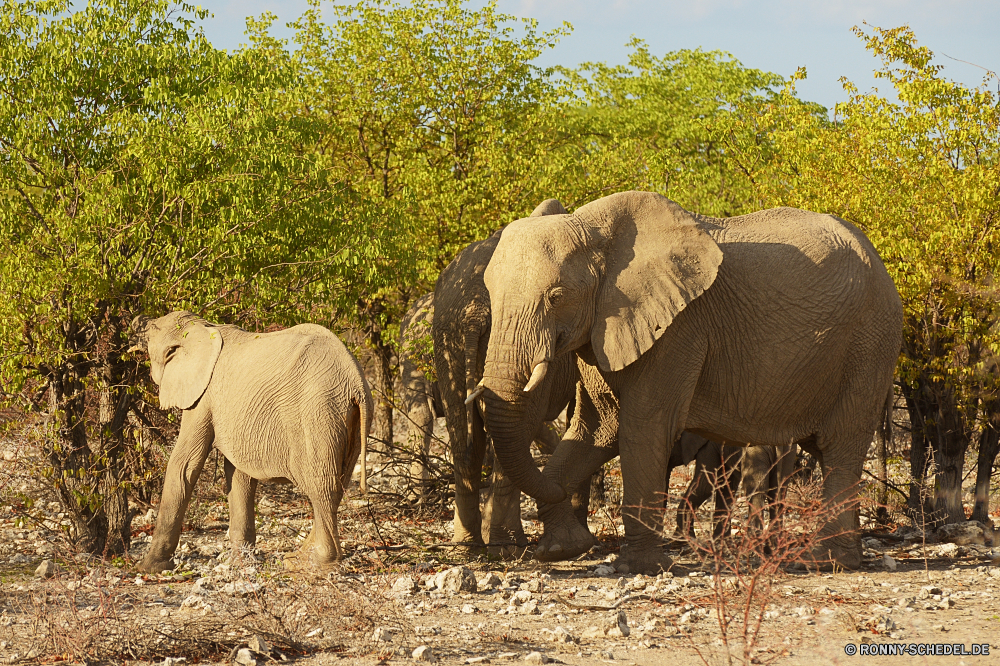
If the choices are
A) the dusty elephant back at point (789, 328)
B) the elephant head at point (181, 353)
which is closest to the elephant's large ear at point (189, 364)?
the elephant head at point (181, 353)

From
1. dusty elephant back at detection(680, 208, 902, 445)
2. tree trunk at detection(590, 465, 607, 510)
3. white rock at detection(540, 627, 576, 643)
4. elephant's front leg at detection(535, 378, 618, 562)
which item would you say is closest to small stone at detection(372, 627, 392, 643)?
white rock at detection(540, 627, 576, 643)

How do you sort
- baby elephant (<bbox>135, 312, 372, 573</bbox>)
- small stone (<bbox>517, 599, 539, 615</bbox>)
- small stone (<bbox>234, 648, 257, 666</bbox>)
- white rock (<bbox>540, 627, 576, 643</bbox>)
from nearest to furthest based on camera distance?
small stone (<bbox>234, 648, 257, 666</bbox>), white rock (<bbox>540, 627, 576, 643</bbox>), small stone (<bbox>517, 599, 539, 615</bbox>), baby elephant (<bbox>135, 312, 372, 573</bbox>)

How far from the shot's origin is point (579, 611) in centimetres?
841

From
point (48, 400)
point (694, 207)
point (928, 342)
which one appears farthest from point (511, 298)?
point (694, 207)

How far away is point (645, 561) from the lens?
33.2ft

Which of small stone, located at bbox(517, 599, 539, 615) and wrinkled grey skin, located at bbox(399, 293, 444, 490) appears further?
wrinkled grey skin, located at bbox(399, 293, 444, 490)

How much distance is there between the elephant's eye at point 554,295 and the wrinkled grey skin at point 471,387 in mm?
1407

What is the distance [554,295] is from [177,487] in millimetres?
3585

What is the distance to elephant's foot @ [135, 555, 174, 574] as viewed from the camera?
9.95 m

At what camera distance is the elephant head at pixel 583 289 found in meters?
9.20

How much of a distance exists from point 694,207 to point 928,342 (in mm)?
7416

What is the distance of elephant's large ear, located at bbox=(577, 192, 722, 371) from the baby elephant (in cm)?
206

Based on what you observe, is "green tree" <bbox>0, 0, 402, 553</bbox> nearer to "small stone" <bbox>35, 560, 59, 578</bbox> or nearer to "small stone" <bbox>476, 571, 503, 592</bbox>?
"small stone" <bbox>35, 560, 59, 578</bbox>

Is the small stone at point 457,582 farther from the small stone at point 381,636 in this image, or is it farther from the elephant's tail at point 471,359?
the elephant's tail at point 471,359
